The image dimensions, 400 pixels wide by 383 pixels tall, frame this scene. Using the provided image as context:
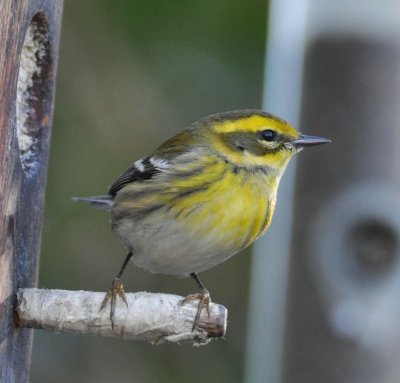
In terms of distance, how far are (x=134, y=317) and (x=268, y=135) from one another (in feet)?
4.59

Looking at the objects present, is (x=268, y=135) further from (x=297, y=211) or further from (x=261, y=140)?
(x=297, y=211)

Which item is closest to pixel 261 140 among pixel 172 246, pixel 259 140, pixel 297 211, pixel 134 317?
pixel 259 140

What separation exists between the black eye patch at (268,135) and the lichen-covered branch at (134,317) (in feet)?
4.17

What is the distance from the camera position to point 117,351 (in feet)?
23.2

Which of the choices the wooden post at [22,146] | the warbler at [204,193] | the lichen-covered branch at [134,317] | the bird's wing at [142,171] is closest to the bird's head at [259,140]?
the warbler at [204,193]

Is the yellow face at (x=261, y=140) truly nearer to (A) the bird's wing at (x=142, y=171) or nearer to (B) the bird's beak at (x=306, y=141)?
(B) the bird's beak at (x=306, y=141)

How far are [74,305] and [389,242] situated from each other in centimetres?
169

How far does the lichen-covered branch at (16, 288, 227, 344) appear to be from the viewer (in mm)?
3389

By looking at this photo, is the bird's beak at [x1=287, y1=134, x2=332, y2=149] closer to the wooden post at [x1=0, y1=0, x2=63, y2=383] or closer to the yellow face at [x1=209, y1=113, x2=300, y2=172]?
the yellow face at [x1=209, y1=113, x2=300, y2=172]

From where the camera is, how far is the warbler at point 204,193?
423 cm

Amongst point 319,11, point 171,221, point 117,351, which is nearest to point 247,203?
point 171,221

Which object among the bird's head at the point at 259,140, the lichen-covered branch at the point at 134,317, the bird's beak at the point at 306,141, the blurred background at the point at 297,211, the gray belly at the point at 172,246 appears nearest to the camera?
the lichen-covered branch at the point at 134,317

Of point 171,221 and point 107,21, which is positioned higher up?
point 107,21

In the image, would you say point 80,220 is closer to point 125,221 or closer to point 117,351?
point 117,351
